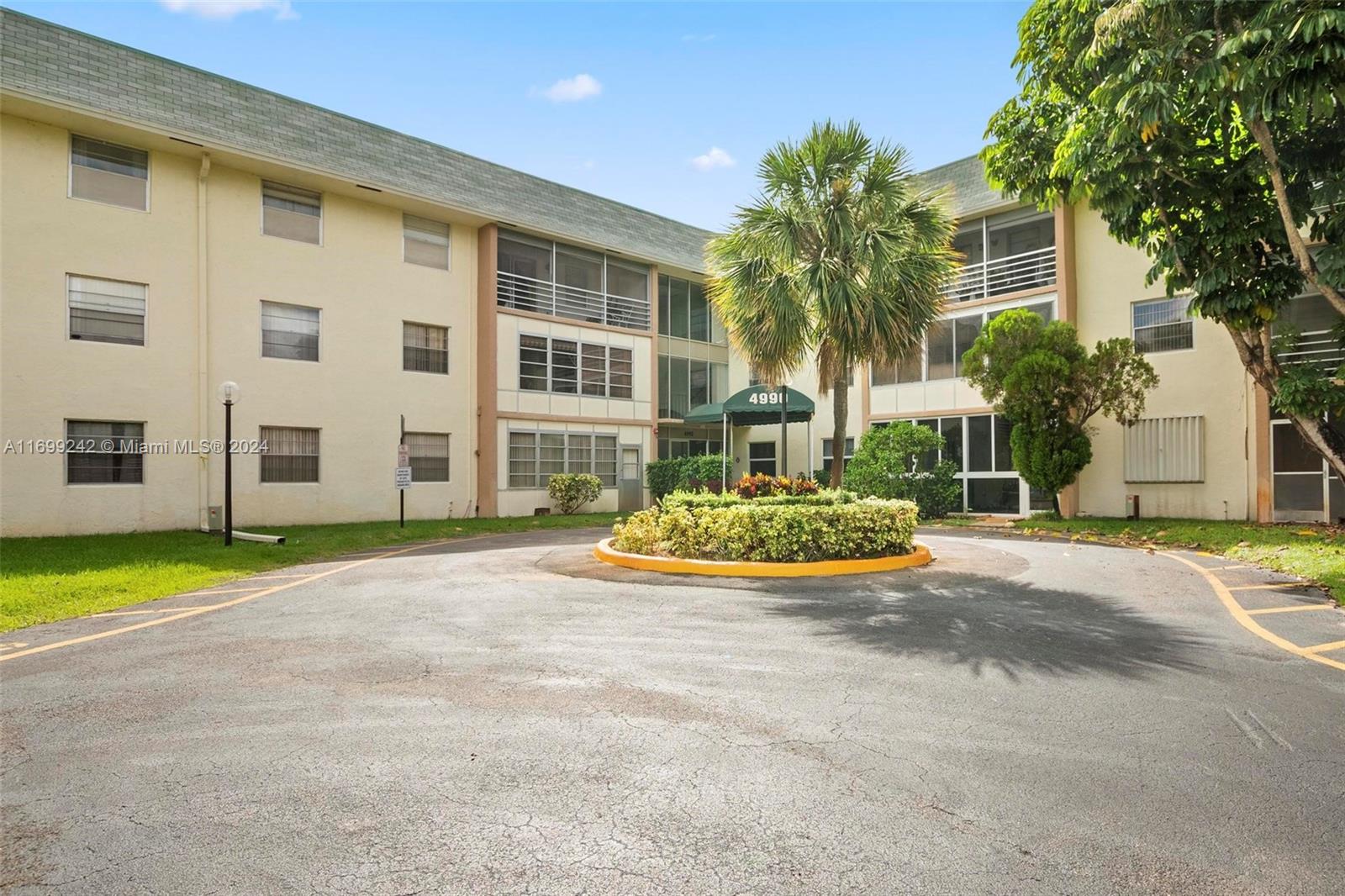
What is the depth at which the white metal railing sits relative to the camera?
15523 millimetres

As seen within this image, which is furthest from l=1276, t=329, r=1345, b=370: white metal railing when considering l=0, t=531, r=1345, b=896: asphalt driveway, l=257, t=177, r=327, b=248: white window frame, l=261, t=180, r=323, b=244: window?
l=261, t=180, r=323, b=244: window

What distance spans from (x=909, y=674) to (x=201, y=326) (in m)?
17.1

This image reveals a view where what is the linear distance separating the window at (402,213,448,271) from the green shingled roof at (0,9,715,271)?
116 cm

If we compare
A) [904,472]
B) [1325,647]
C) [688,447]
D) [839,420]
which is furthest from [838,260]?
[688,447]

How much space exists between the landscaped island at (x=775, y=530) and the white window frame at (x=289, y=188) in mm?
12421

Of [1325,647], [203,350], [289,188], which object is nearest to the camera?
[1325,647]

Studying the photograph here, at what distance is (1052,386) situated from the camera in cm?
1655

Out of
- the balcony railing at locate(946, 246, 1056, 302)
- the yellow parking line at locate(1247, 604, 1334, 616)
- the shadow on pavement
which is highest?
the balcony railing at locate(946, 246, 1056, 302)

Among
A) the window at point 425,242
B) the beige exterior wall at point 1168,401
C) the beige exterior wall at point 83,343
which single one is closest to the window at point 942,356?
the beige exterior wall at point 1168,401

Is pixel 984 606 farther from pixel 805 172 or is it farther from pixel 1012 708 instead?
pixel 805 172

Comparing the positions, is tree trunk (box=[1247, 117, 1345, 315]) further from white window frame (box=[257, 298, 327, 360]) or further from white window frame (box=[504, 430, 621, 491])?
white window frame (box=[257, 298, 327, 360])

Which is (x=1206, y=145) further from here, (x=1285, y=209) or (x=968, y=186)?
(x=968, y=186)

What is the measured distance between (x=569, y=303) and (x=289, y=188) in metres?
8.35

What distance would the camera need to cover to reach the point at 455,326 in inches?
855
